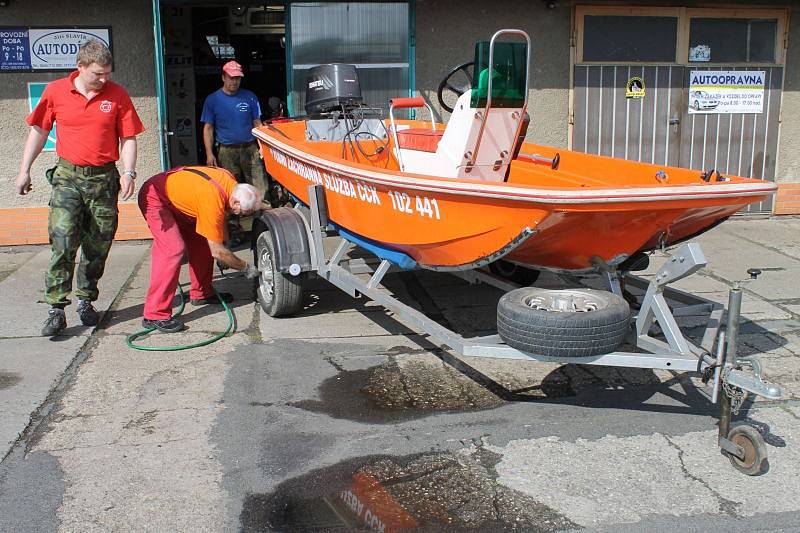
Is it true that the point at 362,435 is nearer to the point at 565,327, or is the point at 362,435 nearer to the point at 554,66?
the point at 565,327

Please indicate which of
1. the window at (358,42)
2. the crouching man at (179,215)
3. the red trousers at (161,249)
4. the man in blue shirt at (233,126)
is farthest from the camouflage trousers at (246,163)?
the red trousers at (161,249)

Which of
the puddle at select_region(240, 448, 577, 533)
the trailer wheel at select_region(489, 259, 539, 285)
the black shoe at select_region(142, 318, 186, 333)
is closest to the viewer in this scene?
the puddle at select_region(240, 448, 577, 533)

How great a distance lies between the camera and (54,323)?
5.50 m

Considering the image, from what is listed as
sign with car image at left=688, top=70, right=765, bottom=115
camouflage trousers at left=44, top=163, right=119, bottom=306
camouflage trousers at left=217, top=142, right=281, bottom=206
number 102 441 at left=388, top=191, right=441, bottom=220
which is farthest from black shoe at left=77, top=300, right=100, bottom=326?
sign with car image at left=688, top=70, right=765, bottom=115

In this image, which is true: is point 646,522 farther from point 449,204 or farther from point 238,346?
point 238,346

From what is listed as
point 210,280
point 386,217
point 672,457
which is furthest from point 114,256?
point 672,457

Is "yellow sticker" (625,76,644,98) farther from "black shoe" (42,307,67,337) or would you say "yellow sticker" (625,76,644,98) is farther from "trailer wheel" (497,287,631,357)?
"black shoe" (42,307,67,337)

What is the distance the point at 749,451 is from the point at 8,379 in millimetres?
4078

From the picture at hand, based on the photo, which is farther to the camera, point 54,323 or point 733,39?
point 733,39

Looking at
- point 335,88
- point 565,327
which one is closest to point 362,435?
point 565,327

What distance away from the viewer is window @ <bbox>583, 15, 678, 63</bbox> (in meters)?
9.07

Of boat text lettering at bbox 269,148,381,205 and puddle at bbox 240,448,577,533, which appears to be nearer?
puddle at bbox 240,448,577,533

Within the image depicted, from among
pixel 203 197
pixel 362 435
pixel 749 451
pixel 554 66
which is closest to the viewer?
pixel 749 451

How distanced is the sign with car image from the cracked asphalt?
4.08 meters
